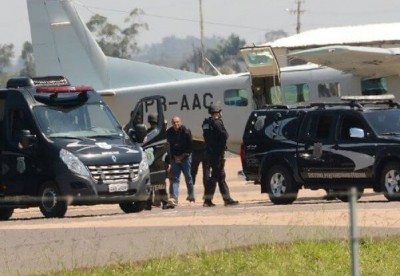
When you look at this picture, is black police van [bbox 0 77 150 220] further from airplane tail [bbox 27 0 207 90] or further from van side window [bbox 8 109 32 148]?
airplane tail [bbox 27 0 207 90]

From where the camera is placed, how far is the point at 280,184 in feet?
78.3

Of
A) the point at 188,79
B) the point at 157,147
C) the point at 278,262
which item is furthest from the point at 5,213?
the point at 188,79

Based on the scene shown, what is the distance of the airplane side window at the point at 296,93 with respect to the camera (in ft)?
113

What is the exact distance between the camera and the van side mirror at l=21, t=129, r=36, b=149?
68.9ft

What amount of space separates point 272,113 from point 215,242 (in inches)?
428

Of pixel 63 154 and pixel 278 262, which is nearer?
pixel 278 262

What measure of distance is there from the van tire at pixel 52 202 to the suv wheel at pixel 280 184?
4.41 meters

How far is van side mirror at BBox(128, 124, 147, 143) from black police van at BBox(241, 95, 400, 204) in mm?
2803

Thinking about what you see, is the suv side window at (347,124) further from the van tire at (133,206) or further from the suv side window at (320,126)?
the van tire at (133,206)

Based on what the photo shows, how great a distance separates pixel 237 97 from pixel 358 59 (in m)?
3.69

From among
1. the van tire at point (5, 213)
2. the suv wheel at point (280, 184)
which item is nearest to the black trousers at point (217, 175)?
the suv wheel at point (280, 184)

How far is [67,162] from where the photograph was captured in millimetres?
20734

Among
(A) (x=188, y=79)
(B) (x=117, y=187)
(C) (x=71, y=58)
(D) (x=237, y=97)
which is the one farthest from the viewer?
(C) (x=71, y=58)

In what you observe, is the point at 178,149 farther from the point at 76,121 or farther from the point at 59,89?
the point at 59,89
